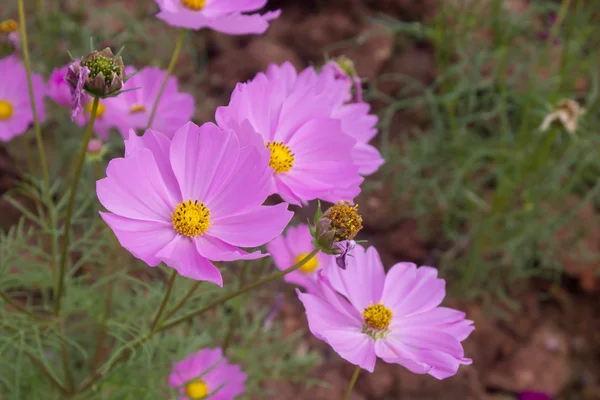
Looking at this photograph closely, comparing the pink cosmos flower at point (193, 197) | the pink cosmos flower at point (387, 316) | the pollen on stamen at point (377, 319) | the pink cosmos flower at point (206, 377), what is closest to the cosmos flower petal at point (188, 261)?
the pink cosmos flower at point (193, 197)

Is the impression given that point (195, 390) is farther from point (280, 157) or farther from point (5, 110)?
point (5, 110)

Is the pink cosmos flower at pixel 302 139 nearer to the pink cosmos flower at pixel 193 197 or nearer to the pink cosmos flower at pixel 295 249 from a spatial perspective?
the pink cosmos flower at pixel 193 197

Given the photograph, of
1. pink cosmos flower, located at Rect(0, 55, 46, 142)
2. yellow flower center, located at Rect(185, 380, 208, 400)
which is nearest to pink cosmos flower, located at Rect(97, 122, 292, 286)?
yellow flower center, located at Rect(185, 380, 208, 400)

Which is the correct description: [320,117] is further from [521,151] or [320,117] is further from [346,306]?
[521,151]

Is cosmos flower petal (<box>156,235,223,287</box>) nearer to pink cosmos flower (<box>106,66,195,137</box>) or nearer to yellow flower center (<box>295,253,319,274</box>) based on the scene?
pink cosmos flower (<box>106,66,195,137</box>)

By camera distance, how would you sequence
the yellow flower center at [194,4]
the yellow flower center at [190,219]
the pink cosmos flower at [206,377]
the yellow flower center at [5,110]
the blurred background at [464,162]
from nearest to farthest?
1. the yellow flower center at [190,219]
2. the yellow flower center at [194,4]
3. the pink cosmos flower at [206,377]
4. the yellow flower center at [5,110]
5. the blurred background at [464,162]

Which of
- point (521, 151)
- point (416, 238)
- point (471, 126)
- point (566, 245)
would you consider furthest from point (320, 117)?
point (471, 126)

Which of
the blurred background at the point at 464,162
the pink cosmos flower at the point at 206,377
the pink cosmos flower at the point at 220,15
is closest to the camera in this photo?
the pink cosmos flower at the point at 220,15
